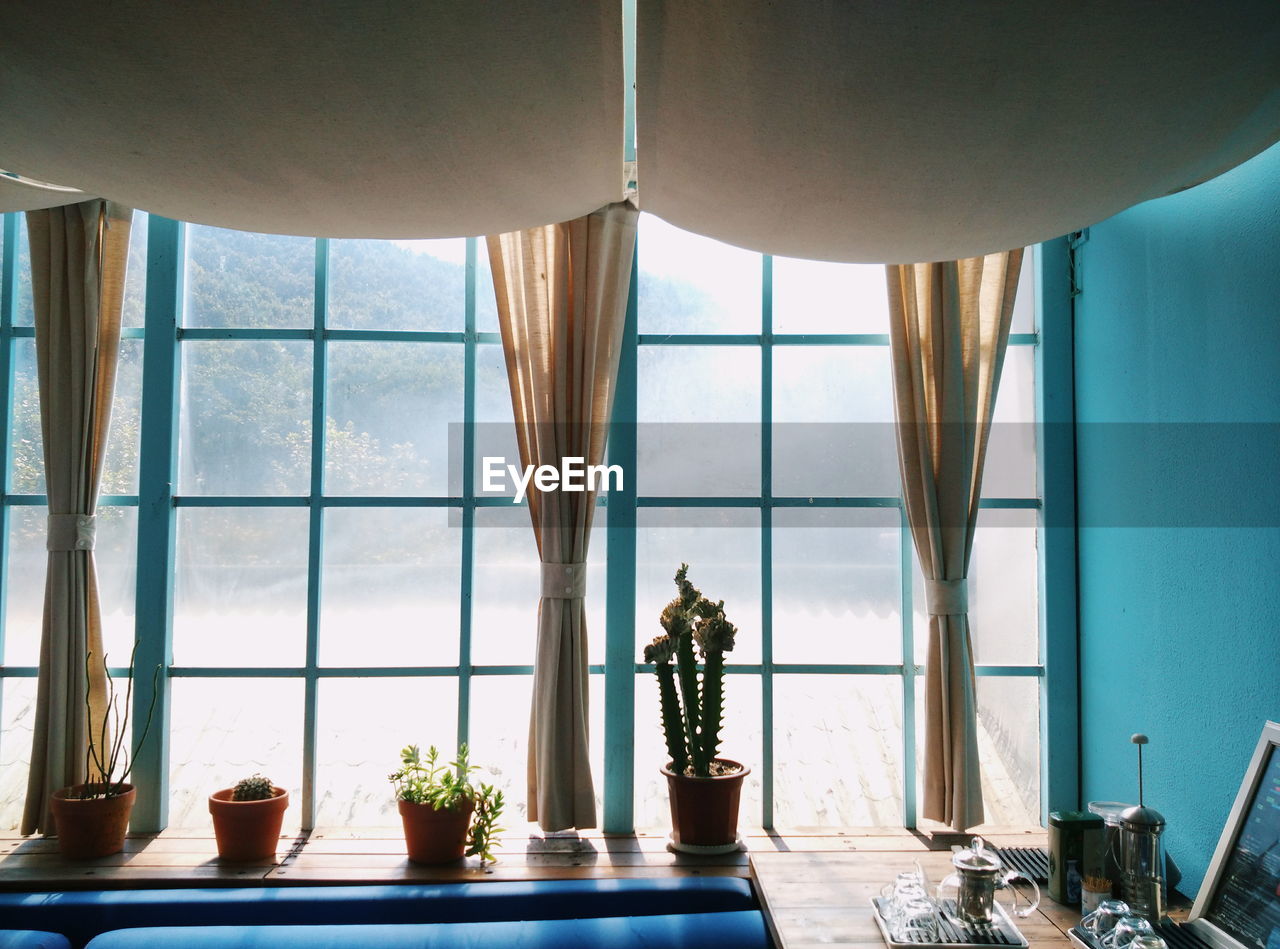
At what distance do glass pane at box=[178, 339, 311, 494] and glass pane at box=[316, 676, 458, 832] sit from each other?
82cm

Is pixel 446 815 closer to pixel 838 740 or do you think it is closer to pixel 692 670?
pixel 692 670

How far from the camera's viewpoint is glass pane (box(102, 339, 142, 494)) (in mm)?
3596

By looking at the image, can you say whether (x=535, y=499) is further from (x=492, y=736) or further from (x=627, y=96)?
(x=627, y=96)

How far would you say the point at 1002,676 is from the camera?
11.9 ft

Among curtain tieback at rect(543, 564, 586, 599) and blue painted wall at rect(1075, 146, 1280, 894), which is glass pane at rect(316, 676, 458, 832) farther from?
blue painted wall at rect(1075, 146, 1280, 894)

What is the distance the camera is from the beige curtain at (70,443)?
329 cm

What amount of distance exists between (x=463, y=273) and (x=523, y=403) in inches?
24.2

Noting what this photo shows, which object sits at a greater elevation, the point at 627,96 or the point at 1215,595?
the point at 627,96

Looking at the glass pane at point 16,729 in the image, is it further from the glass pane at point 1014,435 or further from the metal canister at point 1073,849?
the glass pane at point 1014,435

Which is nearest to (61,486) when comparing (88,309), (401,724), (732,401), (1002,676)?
(88,309)

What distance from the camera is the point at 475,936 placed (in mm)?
2627

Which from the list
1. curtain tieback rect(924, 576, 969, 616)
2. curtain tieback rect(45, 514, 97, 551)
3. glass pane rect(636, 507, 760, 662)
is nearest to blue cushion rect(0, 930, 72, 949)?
curtain tieback rect(45, 514, 97, 551)

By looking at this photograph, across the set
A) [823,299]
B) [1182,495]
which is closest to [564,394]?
[823,299]

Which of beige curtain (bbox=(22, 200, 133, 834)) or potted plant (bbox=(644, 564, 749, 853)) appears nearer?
potted plant (bbox=(644, 564, 749, 853))
